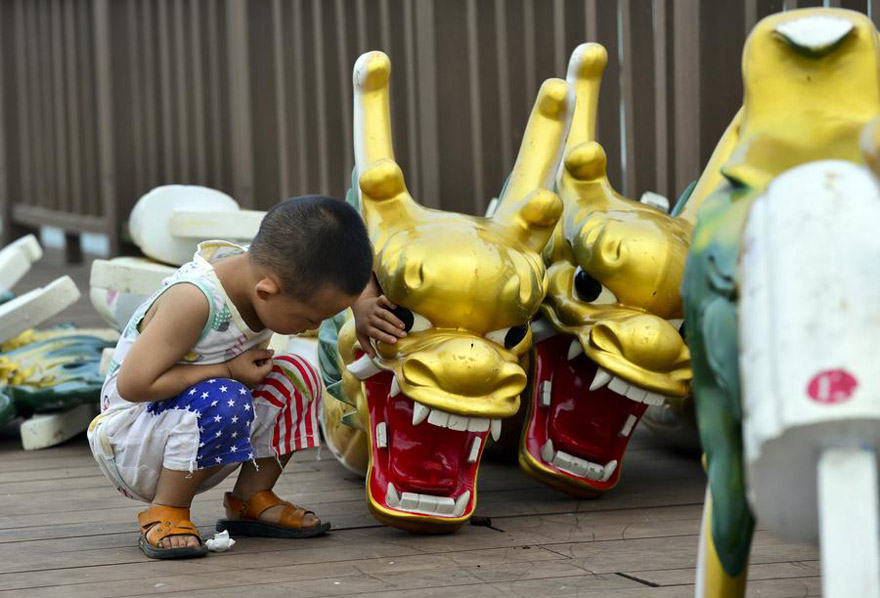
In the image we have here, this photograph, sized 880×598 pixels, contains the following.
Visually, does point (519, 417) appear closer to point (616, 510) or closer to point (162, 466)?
point (616, 510)

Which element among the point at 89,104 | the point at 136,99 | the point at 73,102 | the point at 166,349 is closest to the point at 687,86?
the point at 166,349

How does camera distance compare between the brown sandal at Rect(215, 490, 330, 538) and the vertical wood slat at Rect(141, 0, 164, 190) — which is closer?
the brown sandal at Rect(215, 490, 330, 538)

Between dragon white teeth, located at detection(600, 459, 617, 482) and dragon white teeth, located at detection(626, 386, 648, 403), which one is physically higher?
dragon white teeth, located at detection(626, 386, 648, 403)

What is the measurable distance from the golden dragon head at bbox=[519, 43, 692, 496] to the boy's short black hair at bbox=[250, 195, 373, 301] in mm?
552

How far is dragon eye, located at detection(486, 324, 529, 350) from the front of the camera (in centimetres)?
246

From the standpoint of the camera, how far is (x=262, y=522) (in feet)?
8.28

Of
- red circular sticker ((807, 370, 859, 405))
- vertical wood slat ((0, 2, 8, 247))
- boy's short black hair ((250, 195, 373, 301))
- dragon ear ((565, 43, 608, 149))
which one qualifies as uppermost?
dragon ear ((565, 43, 608, 149))

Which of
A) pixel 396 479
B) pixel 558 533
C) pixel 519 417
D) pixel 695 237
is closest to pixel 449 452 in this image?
pixel 396 479

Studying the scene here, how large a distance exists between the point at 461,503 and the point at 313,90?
337cm

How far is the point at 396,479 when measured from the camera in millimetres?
2422

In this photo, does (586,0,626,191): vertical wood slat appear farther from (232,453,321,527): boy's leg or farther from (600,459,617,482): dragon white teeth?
(232,453,321,527): boy's leg

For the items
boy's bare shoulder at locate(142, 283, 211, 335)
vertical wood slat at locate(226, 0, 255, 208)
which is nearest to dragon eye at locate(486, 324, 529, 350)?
boy's bare shoulder at locate(142, 283, 211, 335)

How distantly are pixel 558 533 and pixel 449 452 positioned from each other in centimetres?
27

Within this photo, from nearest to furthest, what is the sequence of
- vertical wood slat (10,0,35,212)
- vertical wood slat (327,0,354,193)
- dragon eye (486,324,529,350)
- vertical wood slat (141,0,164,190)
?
dragon eye (486,324,529,350) < vertical wood slat (327,0,354,193) < vertical wood slat (141,0,164,190) < vertical wood slat (10,0,35,212)
